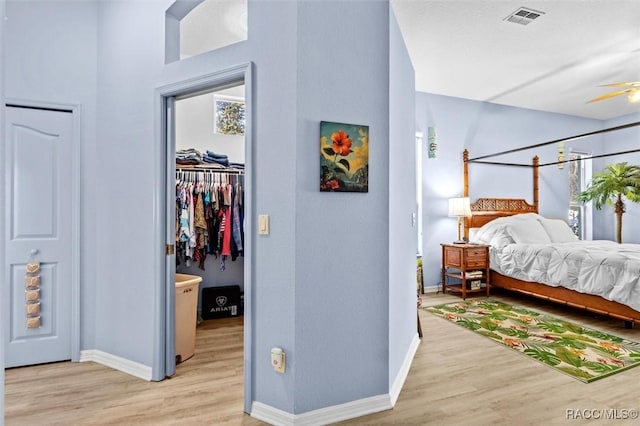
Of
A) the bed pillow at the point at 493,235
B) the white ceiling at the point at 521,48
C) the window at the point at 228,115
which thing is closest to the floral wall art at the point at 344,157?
the white ceiling at the point at 521,48

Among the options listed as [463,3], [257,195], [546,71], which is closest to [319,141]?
[257,195]

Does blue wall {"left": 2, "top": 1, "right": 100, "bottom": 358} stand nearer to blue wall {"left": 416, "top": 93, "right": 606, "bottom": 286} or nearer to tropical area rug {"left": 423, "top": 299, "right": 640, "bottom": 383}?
tropical area rug {"left": 423, "top": 299, "right": 640, "bottom": 383}

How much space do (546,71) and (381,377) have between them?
14.2 ft

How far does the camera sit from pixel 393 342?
242 centimetres

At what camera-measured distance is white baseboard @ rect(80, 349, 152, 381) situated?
105 inches

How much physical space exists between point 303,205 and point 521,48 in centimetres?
344

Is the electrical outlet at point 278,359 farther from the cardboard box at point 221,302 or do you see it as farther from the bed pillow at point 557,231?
the bed pillow at point 557,231

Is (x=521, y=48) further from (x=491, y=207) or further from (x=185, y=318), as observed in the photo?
(x=185, y=318)

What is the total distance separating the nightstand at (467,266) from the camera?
4.99 metres

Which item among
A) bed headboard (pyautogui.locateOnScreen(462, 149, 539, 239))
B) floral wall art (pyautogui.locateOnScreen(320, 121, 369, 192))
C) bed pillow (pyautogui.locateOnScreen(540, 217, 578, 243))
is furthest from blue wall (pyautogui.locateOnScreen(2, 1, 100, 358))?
bed pillow (pyautogui.locateOnScreen(540, 217, 578, 243))

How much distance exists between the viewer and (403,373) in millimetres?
2645

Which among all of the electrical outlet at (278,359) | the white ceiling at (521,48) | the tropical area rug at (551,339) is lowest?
the tropical area rug at (551,339)

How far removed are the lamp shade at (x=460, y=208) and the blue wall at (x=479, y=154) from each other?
313 millimetres

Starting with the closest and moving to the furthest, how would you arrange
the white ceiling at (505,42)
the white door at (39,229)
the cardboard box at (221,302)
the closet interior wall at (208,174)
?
the white door at (39,229)
the white ceiling at (505,42)
the closet interior wall at (208,174)
the cardboard box at (221,302)
